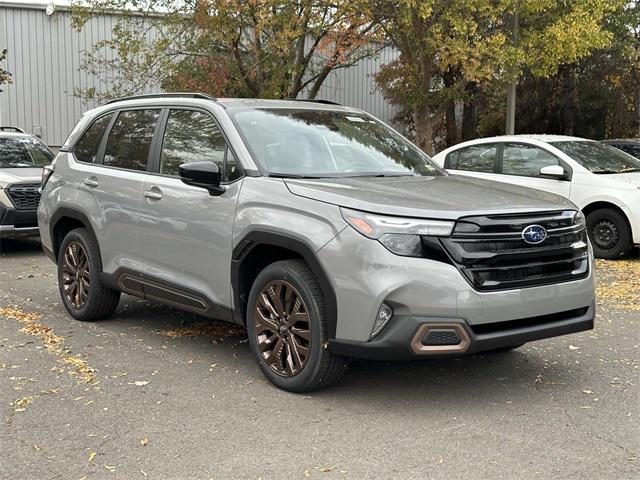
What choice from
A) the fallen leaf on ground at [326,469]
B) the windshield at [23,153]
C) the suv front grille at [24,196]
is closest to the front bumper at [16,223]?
the suv front grille at [24,196]

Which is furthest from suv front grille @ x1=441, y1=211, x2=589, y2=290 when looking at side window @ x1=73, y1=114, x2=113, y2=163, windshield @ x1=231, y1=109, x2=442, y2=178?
side window @ x1=73, y1=114, x2=113, y2=163

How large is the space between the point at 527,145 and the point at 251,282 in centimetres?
690

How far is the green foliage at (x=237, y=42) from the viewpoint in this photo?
16.5m

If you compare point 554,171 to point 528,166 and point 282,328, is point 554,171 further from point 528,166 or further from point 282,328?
point 282,328

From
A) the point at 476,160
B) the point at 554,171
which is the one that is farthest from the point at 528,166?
the point at 476,160

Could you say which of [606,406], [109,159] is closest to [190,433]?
[606,406]

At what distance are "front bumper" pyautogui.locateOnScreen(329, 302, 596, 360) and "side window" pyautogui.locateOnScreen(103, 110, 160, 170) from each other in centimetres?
256

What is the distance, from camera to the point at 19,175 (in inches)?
450

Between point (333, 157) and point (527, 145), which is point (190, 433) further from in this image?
point (527, 145)

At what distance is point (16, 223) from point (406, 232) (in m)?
8.21

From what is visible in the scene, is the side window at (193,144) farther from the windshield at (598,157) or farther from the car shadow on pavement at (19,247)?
the windshield at (598,157)

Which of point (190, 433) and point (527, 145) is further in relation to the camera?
point (527, 145)

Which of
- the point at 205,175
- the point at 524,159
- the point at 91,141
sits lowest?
the point at 205,175

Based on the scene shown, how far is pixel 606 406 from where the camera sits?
15.0 feet
